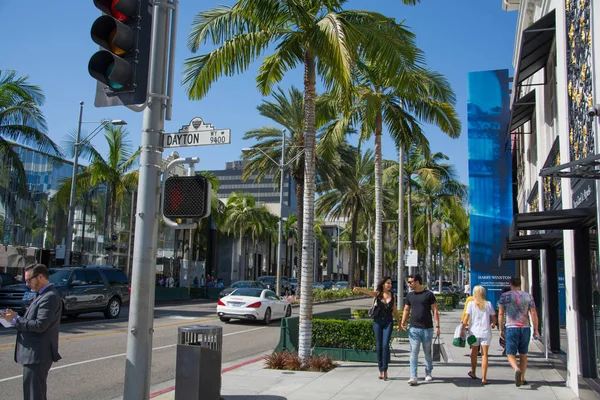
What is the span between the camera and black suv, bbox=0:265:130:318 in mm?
19062

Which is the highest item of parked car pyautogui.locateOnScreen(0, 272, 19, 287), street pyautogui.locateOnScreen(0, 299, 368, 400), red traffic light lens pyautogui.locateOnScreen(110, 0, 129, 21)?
red traffic light lens pyautogui.locateOnScreen(110, 0, 129, 21)

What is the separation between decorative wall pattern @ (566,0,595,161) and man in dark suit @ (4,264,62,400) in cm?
690

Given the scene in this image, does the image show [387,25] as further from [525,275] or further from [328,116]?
[525,275]

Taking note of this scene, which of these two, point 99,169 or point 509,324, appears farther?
point 99,169

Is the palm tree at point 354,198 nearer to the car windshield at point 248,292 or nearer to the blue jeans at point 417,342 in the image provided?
the car windshield at point 248,292

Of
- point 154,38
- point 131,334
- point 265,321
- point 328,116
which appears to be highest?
point 328,116

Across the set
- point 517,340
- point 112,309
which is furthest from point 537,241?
point 112,309

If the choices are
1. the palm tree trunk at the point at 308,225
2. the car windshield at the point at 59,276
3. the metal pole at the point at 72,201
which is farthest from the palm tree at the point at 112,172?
the palm tree trunk at the point at 308,225

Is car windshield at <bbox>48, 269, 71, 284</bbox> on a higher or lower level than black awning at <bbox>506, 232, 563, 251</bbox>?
lower

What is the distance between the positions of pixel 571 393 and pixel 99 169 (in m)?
27.6

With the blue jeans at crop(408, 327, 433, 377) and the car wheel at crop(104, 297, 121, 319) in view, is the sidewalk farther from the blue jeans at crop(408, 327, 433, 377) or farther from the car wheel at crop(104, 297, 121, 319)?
the car wheel at crop(104, 297, 121, 319)

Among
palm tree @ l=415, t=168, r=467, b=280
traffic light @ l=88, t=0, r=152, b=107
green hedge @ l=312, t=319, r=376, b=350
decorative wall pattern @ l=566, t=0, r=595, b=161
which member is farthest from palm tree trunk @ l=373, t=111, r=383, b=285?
palm tree @ l=415, t=168, r=467, b=280

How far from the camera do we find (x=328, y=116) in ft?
53.9

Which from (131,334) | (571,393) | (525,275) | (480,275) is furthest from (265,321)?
(131,334)
